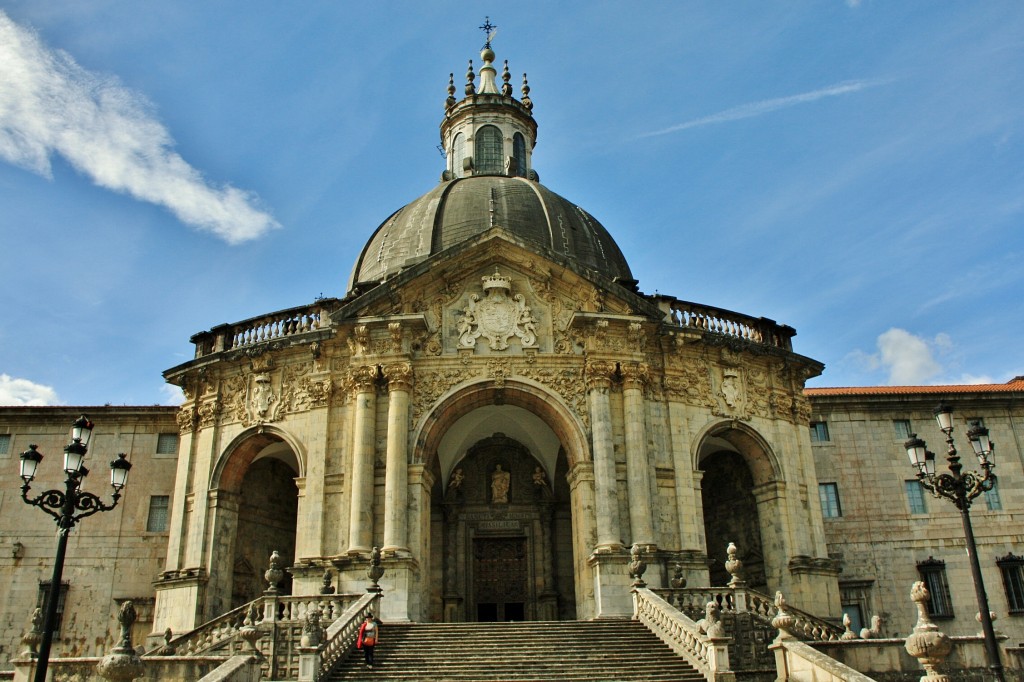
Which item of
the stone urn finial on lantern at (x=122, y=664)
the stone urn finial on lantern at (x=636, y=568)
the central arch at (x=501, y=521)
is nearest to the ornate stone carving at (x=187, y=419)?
the central arch at (x=501, y=521)

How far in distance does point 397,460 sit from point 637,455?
6.56m

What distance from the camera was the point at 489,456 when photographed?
102 ft

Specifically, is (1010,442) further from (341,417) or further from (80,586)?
(80,586)

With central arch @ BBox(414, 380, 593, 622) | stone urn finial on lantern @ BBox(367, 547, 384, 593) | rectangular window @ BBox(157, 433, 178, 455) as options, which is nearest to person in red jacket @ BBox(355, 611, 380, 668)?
stone urn finial on lantern @ BBox(367, 547, 384, 593)

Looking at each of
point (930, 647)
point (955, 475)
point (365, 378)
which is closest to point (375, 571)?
point (365, 378)

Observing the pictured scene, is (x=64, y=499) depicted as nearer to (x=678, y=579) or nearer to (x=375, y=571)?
(x=375, y=571)

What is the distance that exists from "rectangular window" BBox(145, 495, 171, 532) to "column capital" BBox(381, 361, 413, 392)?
10.4 m

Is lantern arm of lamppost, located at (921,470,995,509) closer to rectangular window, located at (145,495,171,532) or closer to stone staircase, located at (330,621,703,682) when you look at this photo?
stone staircase, located at (330,621,703,682)

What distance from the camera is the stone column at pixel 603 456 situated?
79.8ft

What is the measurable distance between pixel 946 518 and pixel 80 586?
1145 inches

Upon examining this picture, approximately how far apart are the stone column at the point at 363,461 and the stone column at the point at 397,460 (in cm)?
47

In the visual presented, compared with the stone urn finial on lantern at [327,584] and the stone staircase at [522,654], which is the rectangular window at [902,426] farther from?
the stone urn finial on lantern at [327,584]

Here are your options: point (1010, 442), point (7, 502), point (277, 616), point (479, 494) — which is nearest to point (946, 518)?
point (1010, 442)

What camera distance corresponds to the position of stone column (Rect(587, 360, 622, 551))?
79.8 ft
